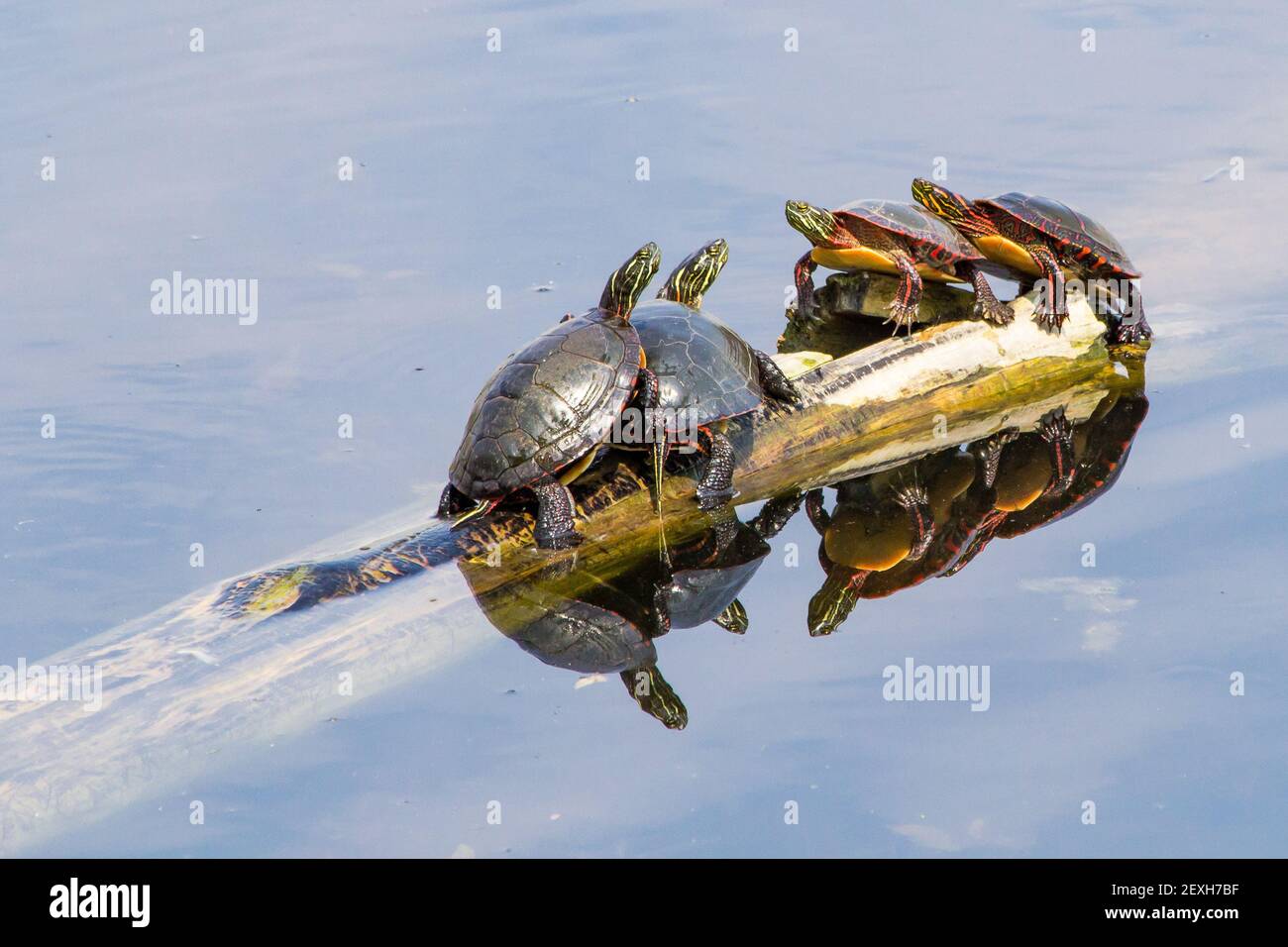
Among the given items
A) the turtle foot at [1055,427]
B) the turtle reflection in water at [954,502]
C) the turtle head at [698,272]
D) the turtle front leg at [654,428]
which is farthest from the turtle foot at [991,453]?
the turtle front leg at [654,428]

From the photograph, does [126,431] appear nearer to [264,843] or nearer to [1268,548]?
[264,843]

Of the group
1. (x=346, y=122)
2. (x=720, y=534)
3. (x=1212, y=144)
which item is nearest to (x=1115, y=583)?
(x=720, y=534)

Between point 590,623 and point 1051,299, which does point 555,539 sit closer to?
→ point 590,623

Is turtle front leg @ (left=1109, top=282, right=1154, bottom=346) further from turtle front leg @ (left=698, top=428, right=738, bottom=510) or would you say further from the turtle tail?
the turtle tail

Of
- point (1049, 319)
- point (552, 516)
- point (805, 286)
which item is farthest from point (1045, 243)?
point (552, 516)

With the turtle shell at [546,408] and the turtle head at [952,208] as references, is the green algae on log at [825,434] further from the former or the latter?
the turtle head at [952,208]

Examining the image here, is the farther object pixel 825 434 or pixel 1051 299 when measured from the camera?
pixel 1051 299

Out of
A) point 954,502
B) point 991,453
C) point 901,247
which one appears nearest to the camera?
point 954,502
